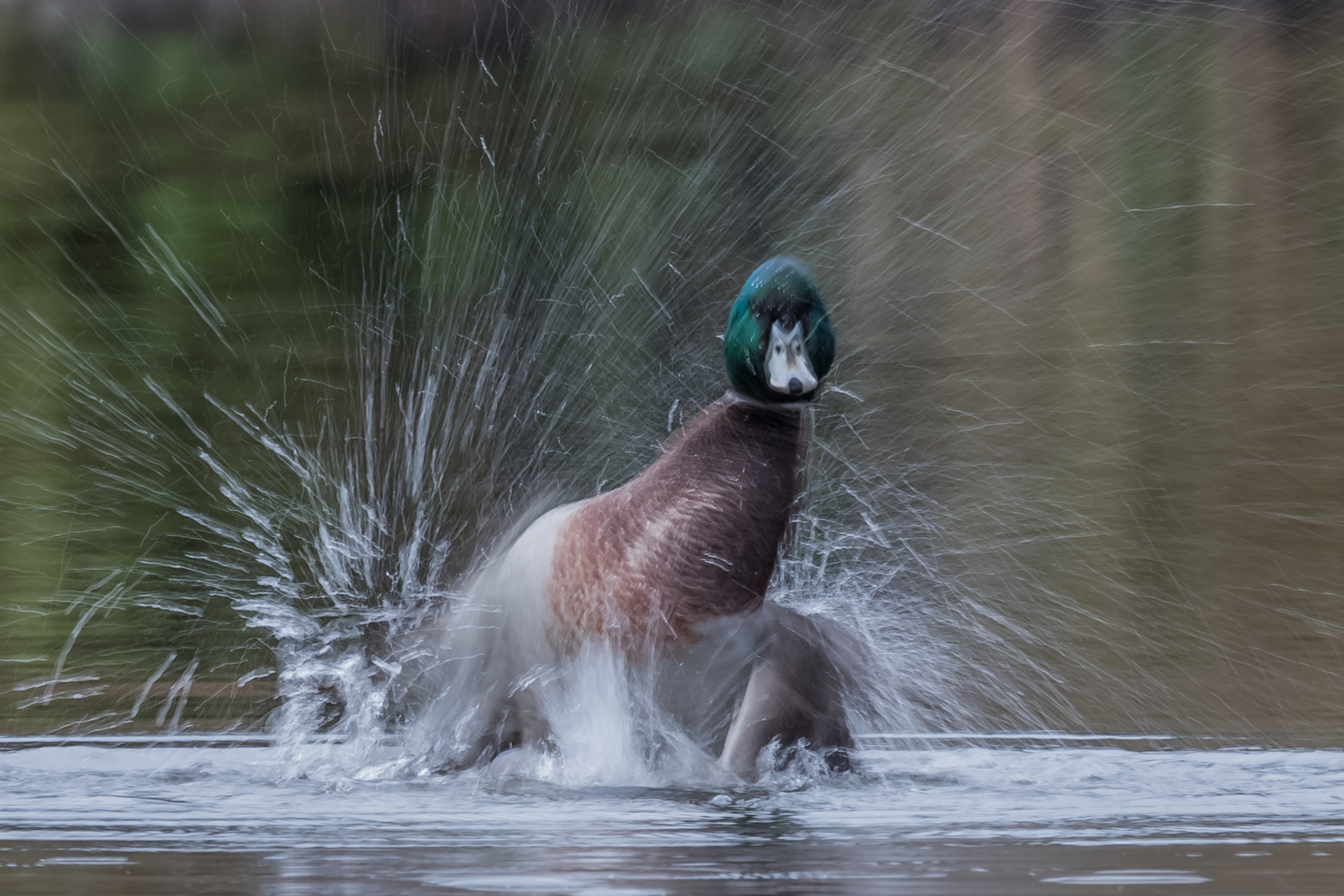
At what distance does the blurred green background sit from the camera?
340 centimetres

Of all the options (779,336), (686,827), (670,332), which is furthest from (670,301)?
(686,827)

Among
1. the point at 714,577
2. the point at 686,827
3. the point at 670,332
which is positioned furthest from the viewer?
the point at 670,332

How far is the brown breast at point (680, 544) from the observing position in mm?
2084

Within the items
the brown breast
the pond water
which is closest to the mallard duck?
the brown breast

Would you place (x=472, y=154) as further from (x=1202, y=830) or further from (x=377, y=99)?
(x=1202, y=830)

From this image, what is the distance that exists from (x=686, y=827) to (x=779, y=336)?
630 mm

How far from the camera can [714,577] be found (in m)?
2.09

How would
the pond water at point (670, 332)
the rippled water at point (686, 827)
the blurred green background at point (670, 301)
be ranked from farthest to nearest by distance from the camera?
the blurred green background at point (670, 301) → the pond water at point (670, 332) → the rippled water at point (686, 827)

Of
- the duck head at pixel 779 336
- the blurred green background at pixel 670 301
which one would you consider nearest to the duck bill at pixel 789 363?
the duck head at pixel 779 336

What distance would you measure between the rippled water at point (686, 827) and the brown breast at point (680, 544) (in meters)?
0.20

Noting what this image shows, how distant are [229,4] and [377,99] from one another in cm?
40

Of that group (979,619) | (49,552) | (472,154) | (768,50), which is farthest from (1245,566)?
(49,552)

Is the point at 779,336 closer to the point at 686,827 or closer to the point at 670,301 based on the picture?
the point at 686,827

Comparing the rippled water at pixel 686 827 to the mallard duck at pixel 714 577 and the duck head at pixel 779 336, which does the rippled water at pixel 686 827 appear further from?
the duck head at pixel 779 336
